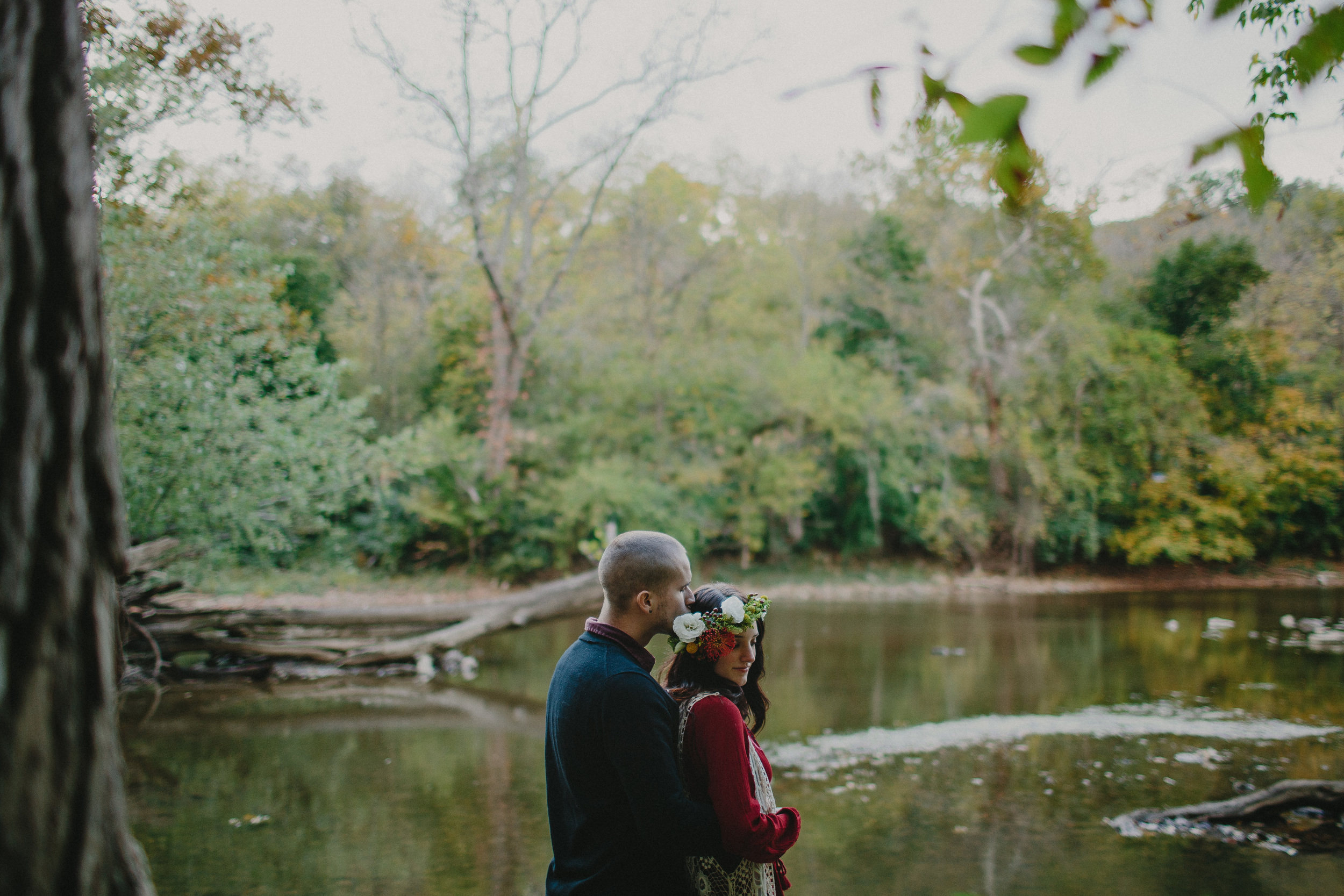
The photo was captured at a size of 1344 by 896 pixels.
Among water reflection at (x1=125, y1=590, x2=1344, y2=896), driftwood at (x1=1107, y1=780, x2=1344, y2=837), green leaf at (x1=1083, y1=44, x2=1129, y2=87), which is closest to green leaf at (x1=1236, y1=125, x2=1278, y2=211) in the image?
green leaf at (x1=1083, y1=44, x2=1129, y2=87)

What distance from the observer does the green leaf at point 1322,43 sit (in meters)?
1.33

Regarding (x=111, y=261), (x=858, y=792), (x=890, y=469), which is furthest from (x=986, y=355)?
(x=111, y=261)

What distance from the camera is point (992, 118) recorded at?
1.26 metres

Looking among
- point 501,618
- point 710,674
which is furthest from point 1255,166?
point 501,618

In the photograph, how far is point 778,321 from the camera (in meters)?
26.8

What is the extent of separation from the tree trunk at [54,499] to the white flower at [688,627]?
1.48m

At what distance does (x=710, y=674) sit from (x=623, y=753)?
0.42 metres

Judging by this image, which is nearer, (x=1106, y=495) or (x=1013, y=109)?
(x=1013, y=109)

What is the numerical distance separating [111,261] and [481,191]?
36.6 ft

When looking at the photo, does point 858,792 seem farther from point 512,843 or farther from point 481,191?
point 481,191

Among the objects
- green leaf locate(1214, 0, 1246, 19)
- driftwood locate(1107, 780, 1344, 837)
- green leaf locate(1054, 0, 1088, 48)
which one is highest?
green leaf locate(1214, 0, 1246, 19)

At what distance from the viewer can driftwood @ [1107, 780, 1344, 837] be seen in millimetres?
5793

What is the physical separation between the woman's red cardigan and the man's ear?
291 millimetres

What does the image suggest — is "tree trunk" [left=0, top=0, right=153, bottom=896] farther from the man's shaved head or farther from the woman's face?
the woman's face
